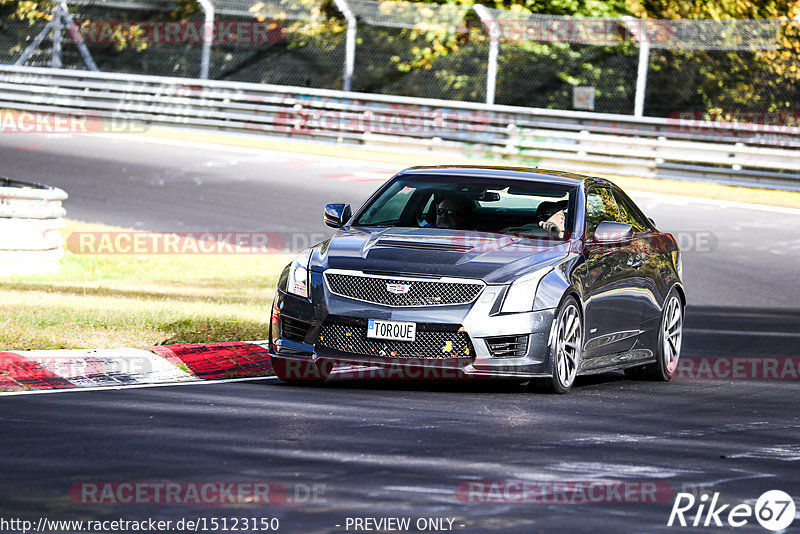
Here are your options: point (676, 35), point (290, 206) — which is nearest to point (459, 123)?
point (676, 35)

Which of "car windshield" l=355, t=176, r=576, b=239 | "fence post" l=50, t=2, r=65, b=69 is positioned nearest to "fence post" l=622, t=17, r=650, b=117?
"fence post" l=50, t=2, r=65, b=69

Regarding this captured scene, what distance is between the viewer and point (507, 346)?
9219mm

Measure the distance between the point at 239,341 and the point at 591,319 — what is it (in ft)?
9.32

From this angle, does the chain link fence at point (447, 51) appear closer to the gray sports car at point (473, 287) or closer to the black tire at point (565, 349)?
the gray sports car at point (473, 287)

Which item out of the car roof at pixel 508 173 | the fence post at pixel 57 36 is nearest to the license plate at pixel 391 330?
the car roof at pixel 508 173

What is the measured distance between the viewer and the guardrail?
85.1 feet

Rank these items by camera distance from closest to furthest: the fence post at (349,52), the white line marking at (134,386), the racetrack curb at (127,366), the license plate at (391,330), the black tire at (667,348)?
the white line marking at (134,386) < the license plate at (391,330) < the racetrack curb at (127,366) < the black tire at (667,348) < the fence post at (349,52)

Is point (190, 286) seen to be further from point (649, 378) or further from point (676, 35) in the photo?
point (676, 35)

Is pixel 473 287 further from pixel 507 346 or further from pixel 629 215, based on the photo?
pixel 629 215

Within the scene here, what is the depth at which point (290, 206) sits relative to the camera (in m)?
21.7

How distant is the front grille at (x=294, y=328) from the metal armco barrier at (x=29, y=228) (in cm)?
672

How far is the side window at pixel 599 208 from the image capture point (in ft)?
34.4

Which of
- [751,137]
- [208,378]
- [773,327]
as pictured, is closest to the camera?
[208,378]

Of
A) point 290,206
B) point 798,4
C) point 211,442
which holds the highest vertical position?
point 798,4
